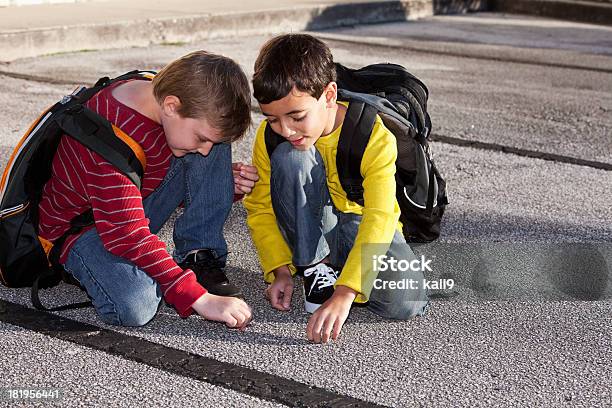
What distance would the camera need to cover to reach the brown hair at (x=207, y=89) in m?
3.06

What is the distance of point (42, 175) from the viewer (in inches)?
129

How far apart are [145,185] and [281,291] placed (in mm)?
581

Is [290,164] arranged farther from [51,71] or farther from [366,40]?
[366,40]

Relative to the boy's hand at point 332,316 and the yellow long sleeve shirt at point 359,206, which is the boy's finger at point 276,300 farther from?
the boy's hand at point 332,316

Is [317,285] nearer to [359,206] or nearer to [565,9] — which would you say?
[359,206]

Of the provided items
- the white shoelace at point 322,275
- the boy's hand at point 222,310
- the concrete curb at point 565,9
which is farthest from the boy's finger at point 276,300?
the concrete curb at point 565,9

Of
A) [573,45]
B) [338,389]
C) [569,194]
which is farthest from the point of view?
[573,45]

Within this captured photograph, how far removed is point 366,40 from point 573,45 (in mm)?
2342

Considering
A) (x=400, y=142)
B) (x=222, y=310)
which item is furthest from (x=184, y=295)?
(x=400, y=142)

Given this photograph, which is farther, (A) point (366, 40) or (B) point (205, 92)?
(A) point (366, 40)

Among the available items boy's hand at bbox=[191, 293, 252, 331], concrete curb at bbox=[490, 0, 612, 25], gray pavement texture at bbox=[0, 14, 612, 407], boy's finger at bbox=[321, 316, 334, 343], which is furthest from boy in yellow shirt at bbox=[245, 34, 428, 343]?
concrete curb at bbox=[490, 0, 612, 25]

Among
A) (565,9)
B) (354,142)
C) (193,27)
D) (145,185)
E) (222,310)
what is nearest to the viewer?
(222,310)

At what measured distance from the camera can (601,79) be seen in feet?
28.2

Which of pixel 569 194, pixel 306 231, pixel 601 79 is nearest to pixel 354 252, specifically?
pixel 306 231
